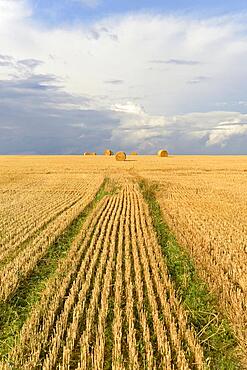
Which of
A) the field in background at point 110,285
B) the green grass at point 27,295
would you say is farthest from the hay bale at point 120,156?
the green grass at point 27,295

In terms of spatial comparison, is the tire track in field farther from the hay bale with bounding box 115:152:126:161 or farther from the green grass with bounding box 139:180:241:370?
the hay bale with bounding box 115:152:126:161

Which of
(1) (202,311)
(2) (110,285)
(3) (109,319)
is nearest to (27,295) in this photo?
(2) (110,285)

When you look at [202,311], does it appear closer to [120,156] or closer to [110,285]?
[110,285]

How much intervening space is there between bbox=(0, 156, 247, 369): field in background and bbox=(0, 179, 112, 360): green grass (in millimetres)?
23

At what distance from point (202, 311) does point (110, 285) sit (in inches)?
72.1

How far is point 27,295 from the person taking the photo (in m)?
7.54

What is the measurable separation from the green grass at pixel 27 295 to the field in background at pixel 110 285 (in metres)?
0.02

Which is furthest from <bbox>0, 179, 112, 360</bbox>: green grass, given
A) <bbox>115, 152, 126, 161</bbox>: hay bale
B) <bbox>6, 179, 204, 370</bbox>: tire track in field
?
<bbox>115, 152, 126, 161</bbox>: hay bale

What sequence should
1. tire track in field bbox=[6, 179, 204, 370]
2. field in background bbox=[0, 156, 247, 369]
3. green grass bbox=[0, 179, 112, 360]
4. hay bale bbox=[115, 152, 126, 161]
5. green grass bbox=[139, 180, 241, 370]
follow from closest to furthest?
tire track in field bbox=[6, 179, 204, 370] < field in background bbox=[0, 156, 247, 369] < green grass bbox=[139, 180, 241, 370] < green grass bbox=[0, 179, 112, 360] < hay bale bbox=[115, 152, 126, 161]

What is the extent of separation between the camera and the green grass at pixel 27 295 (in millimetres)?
6013

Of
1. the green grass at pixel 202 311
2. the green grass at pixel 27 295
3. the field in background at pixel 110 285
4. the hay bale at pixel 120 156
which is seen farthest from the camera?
the hay bale at pixel 120 156

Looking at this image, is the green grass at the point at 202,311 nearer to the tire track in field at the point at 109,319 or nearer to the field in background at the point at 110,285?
the field in background at the point at 110,285

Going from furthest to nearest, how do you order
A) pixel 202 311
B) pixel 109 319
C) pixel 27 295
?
1. pixel 27 295
2. pixel 202 311
3. pixel 109 319

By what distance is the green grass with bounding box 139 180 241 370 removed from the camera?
539 cm
